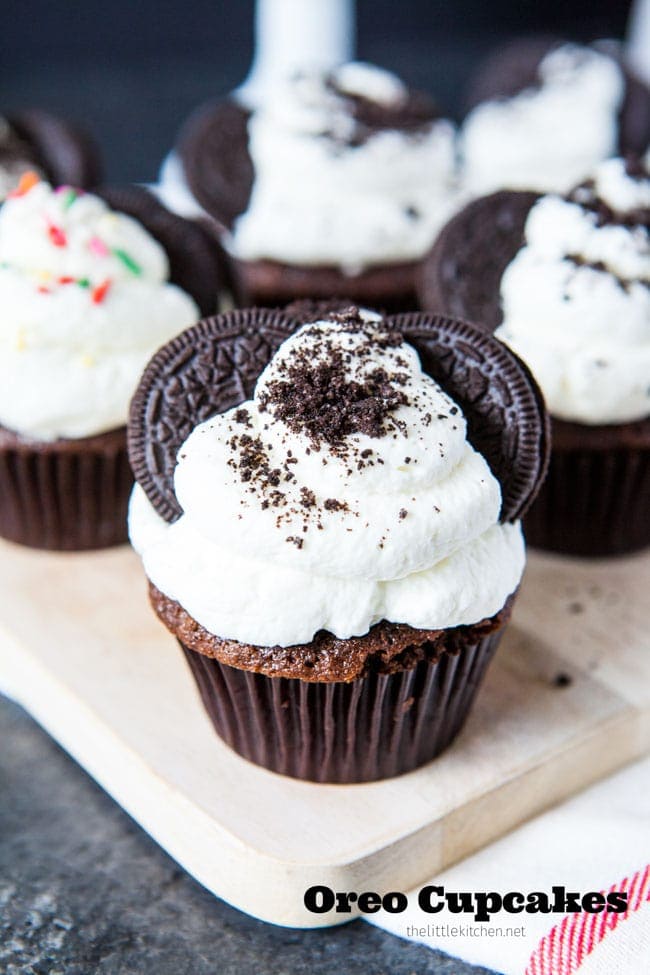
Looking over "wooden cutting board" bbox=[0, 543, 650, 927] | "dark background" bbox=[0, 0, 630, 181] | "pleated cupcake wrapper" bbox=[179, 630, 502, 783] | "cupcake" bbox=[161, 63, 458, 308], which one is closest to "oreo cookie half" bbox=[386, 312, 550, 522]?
"pleated cupcake wrapper" bbox=[179, 630, 502, 783]

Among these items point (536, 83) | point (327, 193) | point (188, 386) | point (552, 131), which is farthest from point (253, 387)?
point (536, 83)

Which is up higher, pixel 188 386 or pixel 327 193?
pixel 188 386

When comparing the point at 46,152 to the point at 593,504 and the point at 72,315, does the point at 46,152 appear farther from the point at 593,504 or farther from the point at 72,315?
the point at 593,504

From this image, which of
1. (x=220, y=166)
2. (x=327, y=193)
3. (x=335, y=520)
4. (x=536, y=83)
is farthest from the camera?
(x=536, y=83)

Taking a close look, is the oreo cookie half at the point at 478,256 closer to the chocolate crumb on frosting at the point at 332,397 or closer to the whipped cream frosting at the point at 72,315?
the whipped cream frosting at the point at 72,315

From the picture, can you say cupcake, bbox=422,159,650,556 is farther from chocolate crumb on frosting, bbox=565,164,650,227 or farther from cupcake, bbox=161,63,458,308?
cupcake, bbox=161,63,458,308

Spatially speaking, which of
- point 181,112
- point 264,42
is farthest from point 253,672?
point 181,112

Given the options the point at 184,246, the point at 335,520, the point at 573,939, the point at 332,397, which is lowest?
the point at 573,939
